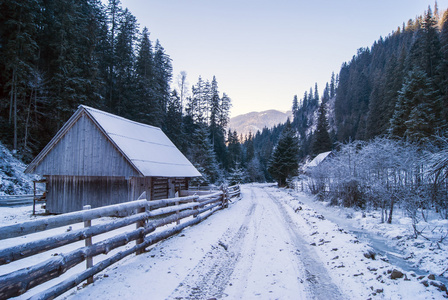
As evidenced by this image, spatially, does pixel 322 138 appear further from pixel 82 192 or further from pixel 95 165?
pixel 82 192

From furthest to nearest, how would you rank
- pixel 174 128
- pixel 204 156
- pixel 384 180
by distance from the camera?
pixel 174 128 < pixel 204 156 < pixel 384 180

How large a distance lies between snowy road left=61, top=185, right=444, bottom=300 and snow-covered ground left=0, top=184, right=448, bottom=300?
18 mm

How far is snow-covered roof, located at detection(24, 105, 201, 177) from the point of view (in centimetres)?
1478

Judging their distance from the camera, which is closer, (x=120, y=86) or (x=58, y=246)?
(x=58, y=246)

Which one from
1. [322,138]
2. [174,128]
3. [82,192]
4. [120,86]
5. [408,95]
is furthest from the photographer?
[322,138]

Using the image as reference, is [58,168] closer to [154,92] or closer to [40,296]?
[40,296]

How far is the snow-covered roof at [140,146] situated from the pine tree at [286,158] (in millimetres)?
23900

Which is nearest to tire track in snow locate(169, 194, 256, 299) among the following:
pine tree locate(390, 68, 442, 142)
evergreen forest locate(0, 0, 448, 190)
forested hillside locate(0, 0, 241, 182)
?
evergreen forest locate(0, 0, 448, 190)

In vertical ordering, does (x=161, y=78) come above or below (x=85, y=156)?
above

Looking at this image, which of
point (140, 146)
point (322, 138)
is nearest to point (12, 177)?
point (140, 146)

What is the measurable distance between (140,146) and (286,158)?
29.1 meters

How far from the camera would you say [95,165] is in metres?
15.2

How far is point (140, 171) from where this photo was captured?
1395 cm

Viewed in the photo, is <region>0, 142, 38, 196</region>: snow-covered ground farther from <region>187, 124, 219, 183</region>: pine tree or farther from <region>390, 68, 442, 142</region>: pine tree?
<region>390, 68, 442, 142</region>: pine tree
